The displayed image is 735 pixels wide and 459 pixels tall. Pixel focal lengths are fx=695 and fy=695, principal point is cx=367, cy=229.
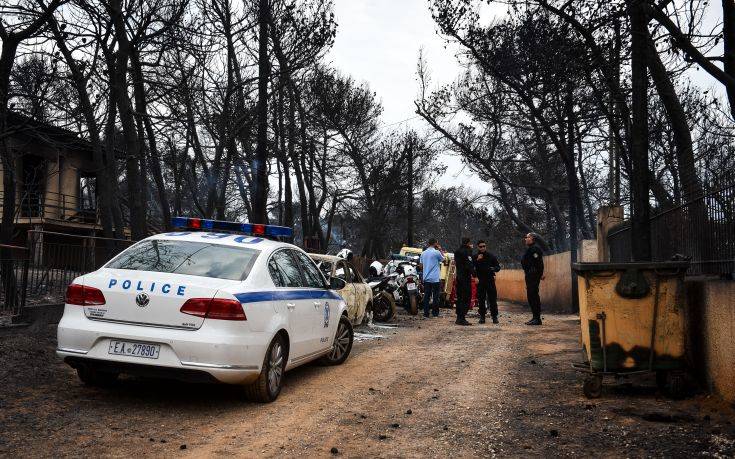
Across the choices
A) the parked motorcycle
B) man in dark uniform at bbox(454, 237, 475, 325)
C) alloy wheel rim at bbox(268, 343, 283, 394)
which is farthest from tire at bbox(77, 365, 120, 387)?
man in dark uniform at bbox(454, 237, 475, 325)

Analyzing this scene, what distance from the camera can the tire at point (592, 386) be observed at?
665 centimetres

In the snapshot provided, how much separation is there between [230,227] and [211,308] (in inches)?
101

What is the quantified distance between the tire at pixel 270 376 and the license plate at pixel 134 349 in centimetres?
95

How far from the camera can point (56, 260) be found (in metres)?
10.4

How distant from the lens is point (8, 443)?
495 centimetres

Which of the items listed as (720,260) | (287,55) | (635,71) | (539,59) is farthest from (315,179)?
(720,260)

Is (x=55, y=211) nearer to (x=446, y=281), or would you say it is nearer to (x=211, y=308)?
(x=446, y=281)

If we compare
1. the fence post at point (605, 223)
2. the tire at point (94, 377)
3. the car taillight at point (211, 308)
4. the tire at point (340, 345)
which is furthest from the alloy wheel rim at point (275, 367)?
the fence post at point (605, 223)

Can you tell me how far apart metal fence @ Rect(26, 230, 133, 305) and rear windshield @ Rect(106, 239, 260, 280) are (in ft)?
9.57

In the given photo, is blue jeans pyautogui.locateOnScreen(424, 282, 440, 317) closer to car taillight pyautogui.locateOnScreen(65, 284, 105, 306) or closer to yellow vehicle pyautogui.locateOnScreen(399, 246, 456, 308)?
yellow vehicle pyautogui.locateOnScreen(399, 246, 456, 308)

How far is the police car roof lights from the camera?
8141mm

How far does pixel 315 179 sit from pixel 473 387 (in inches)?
1038

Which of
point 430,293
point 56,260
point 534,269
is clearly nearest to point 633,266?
point 56,260

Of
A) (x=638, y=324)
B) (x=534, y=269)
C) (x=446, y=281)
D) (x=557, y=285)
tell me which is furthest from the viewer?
(x=557, y=285)
